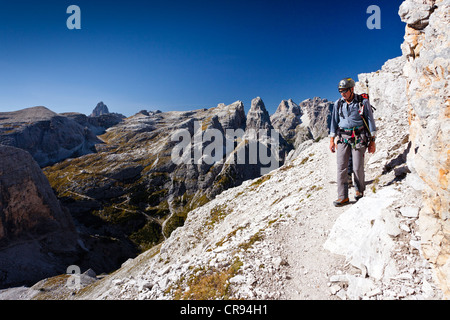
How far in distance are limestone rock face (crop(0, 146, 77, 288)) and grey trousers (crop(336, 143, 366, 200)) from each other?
3758 inches

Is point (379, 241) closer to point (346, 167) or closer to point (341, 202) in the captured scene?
point (341, 202)

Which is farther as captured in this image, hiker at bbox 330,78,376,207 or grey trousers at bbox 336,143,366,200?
Result: grey trousers at bbox 336,143,366,200

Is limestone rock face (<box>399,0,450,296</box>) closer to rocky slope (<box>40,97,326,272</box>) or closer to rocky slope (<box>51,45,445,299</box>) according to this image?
rocky slope (<box>51,45,445,299</box>)

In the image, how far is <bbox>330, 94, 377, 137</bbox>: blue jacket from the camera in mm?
9173

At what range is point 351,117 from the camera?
962 centimetres

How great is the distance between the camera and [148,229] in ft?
Answer: 422

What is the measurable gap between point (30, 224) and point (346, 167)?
11771cm

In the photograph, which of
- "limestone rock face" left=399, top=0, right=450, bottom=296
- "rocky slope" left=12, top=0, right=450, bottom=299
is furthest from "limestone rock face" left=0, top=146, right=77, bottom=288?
"limestone rock face" left=399, top=0, right=450, bottom=296

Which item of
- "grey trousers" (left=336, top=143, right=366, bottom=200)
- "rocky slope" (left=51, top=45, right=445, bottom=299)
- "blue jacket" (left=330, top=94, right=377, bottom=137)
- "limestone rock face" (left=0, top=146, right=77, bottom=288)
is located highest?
"blue jacket" (left=330, top=94, right=377, bottom=137)

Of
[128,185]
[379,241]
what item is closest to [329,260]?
[379,241]

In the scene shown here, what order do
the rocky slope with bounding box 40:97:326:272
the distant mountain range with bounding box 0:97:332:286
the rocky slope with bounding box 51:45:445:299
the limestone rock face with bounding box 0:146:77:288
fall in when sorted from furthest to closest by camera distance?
the rocky slope with bounding box 40:97:326:272 < the distant mountain range with bounding box 0:97:332:286 < the limestone rock face with bounding box 0:146:77:288 < the rocky slope with bounding box 51:45:445:299
